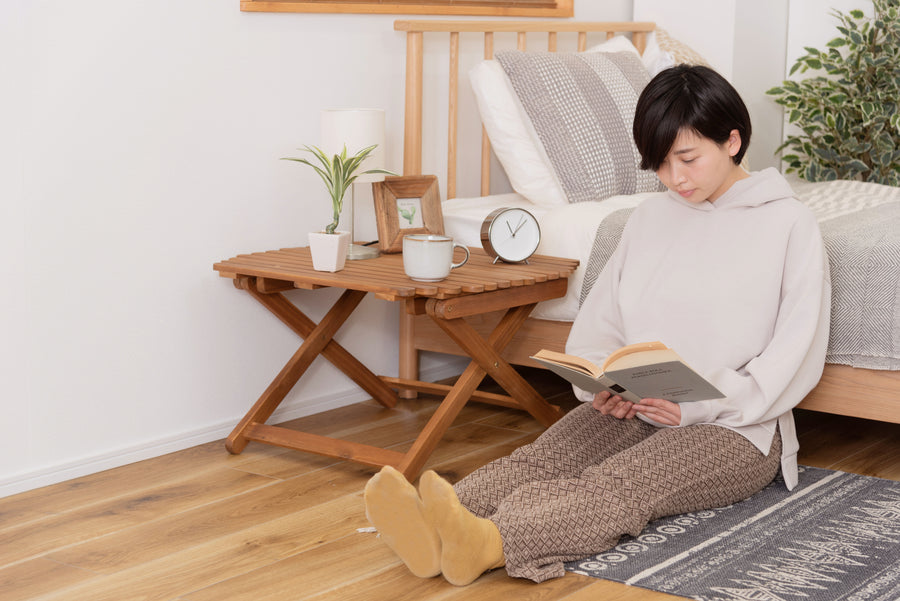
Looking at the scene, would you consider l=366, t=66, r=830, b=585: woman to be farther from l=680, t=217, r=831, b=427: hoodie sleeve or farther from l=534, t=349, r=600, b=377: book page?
l=534, t=349, r=600, b=377: book page

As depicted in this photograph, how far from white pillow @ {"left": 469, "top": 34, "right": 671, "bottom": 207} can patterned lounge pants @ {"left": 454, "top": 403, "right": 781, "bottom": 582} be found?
82 centimetres

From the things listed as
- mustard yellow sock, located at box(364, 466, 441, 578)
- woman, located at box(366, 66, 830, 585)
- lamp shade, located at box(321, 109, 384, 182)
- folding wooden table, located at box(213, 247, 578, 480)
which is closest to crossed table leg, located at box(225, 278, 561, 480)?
folding wooden table, located at box(213, 247, 578, 480)

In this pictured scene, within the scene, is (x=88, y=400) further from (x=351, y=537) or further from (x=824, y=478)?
(x=824, y=478)

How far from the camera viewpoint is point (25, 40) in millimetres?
1951

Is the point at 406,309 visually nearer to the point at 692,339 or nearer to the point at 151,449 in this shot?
the point at 692,339

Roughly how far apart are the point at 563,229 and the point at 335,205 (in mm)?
537

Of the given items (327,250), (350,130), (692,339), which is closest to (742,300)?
(692,339)

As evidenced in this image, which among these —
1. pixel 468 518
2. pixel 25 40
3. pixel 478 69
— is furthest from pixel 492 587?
pixel 478 69

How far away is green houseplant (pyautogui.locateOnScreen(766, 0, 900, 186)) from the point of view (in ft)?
11.3

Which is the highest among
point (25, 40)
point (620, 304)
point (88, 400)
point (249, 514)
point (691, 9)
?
point (691, 9)

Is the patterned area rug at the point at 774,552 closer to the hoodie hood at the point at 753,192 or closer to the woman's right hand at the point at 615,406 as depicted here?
the woman's right hand at the point at 615,406

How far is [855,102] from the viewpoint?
11.1 ft

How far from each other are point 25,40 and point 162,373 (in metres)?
0.73

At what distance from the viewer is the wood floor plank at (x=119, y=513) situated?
1774mm
